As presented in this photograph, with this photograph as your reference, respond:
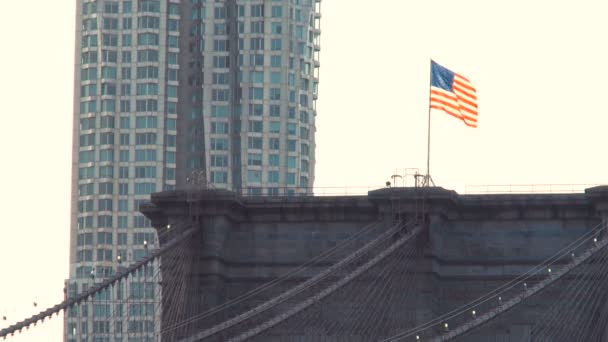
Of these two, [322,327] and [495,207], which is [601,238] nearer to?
[495,207]

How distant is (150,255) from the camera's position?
95188mm

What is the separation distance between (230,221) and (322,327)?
19.5ft

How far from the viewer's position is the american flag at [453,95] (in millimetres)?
102938

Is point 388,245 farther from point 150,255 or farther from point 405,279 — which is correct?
point 150,255

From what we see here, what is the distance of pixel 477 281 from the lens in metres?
97.6

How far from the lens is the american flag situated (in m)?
103

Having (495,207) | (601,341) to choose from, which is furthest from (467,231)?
(601,341)

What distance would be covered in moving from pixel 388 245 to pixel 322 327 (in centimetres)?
422

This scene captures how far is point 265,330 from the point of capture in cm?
9362

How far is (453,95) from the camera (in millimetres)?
103375

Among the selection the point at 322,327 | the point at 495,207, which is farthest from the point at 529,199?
the point at 322,327

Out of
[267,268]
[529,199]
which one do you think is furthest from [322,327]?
[529,199]

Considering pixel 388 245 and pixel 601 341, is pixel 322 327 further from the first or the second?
pixel 601 341

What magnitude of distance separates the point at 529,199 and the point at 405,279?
241 inches
